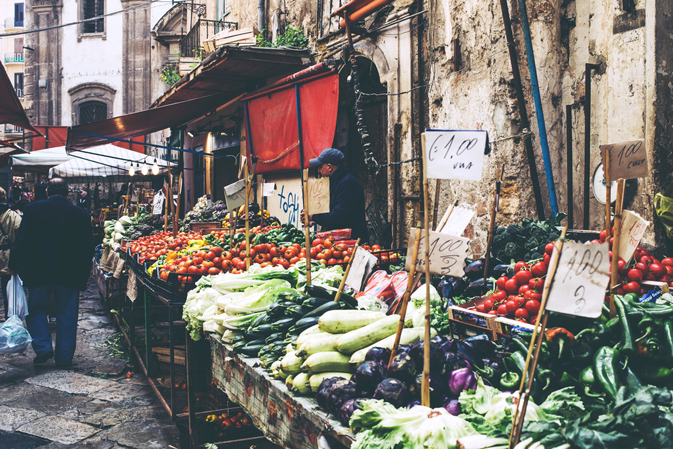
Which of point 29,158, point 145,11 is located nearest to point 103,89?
point 145,11

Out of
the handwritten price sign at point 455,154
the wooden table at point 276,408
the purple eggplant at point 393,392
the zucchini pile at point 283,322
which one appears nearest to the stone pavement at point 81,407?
the wooden table at point 276,408

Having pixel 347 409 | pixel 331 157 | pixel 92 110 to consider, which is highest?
pixel 92 110

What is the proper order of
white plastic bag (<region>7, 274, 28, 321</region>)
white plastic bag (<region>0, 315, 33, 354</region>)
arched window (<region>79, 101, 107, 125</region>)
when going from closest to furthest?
white plastic bag (<region>0, 315, 33, 354</region>)
white plastic bag (<region>7, 274, 28, 321</region>)
arched window (<region>79, 101, 107, 125</region>)

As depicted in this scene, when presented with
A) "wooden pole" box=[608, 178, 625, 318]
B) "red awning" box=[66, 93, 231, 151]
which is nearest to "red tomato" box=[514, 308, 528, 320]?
"wooden pole" box=[608, 178, 625, 318]

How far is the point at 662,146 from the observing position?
13.3ft

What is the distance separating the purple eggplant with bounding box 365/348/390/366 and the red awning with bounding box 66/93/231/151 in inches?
312

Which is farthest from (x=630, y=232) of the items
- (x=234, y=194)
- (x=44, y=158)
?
(x=44, y=158)

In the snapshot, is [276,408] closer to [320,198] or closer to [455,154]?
[455,154]

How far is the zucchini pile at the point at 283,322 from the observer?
2855 millimetres

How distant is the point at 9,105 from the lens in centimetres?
843

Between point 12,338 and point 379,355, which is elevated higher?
point 379,355

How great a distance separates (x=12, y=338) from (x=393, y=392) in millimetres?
5225

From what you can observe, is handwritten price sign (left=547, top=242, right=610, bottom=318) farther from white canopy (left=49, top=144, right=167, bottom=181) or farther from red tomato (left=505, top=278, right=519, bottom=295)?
white canopy (left=49, top=144, right=167, bottom=181)

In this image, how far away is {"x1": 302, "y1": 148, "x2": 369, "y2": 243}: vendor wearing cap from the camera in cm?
546
